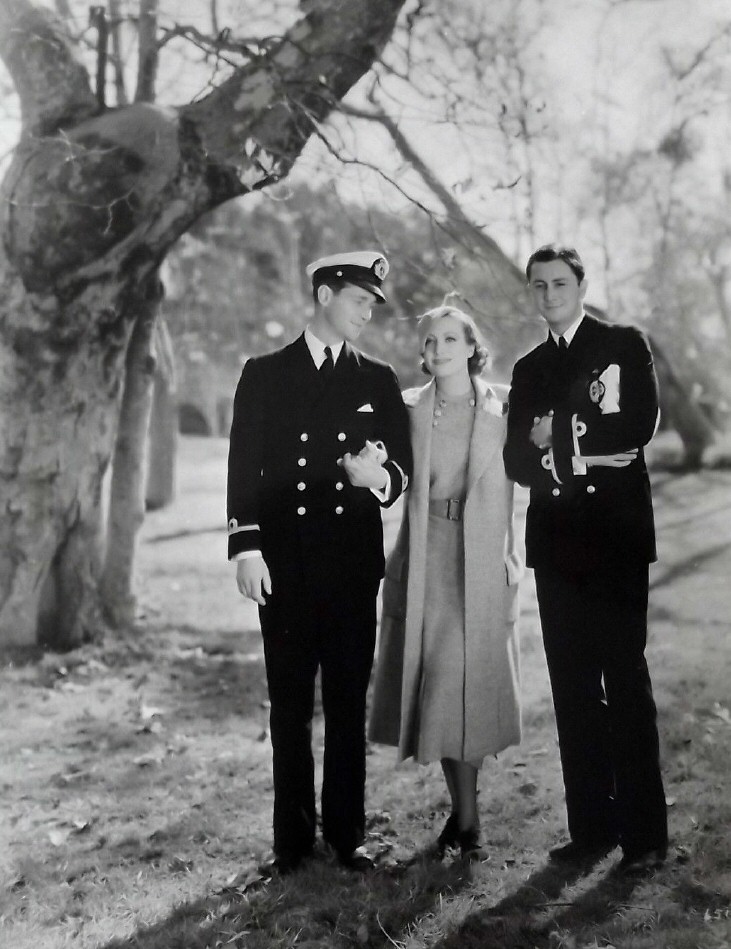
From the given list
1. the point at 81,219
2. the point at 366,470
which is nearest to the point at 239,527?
the point at 366,470

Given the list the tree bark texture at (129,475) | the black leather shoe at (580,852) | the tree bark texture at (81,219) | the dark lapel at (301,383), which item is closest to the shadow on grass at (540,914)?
the black leather shoe at (580,852)

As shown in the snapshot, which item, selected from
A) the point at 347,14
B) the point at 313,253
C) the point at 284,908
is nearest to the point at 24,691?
the point at 284,908

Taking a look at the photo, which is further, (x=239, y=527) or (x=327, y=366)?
(x=327, y=366)

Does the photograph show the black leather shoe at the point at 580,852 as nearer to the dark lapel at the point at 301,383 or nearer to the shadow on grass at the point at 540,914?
the shadow on grass at the point at 540,914

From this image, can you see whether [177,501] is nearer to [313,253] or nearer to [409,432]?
[313,253]

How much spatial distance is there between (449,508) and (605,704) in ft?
3.26

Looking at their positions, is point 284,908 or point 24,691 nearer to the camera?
point 284,908

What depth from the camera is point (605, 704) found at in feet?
11.8

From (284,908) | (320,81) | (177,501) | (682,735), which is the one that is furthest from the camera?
(177,501)

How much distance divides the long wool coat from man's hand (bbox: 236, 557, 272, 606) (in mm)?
612

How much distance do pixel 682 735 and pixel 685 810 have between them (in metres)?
0.96

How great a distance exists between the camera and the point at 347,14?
5.52 meters

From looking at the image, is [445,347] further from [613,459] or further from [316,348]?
[613,459]

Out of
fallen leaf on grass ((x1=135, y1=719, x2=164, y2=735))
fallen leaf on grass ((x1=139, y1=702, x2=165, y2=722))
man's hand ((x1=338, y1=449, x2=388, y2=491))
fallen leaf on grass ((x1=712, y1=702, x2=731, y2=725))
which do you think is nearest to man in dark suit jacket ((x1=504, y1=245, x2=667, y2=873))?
man's hand ((x1=338, y1=449, x2=388, y2=491))
